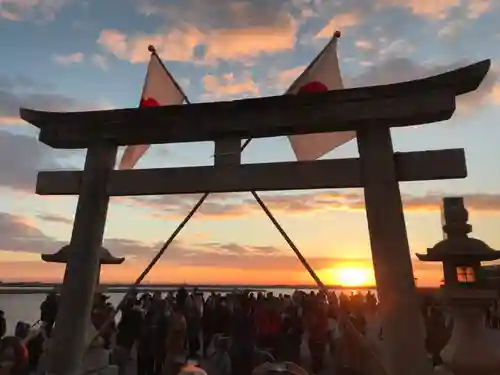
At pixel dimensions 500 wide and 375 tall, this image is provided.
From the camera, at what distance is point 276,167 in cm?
645

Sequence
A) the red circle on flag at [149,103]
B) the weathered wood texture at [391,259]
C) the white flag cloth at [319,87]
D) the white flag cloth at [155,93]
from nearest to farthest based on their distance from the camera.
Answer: the weathered wood texture at [391,259], the white flag cloth at [319,87], the red circle on flag at [149,103], the white flag cloth at [155,93]

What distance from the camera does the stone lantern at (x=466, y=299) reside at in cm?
678

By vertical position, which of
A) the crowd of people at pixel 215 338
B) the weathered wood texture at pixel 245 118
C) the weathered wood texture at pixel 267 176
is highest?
the weathered wood texture at pixel 245 118

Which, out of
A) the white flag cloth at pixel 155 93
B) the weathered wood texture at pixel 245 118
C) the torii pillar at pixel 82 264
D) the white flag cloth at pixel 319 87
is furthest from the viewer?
the white flag cloth at pixel 155 93

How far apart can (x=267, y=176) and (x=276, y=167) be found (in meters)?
0.17

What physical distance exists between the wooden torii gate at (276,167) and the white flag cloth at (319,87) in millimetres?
409

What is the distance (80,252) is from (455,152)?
512 centimetres

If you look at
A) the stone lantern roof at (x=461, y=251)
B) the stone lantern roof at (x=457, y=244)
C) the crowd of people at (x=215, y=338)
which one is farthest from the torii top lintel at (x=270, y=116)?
the crowd of people at (x=215, y=338)

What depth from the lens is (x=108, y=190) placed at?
7020 millimetres

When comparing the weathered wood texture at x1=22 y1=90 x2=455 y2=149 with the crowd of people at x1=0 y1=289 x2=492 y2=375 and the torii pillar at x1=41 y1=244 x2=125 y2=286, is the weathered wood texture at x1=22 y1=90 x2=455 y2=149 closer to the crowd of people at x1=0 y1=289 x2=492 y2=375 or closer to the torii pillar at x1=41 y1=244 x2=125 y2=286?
the crowd of people at x1=0 y1=289 x2=492 y2=375

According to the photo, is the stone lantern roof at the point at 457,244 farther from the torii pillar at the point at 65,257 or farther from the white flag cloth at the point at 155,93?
the torii pillar at the point at 65,257

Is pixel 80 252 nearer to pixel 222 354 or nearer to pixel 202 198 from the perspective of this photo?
pixel 202 198

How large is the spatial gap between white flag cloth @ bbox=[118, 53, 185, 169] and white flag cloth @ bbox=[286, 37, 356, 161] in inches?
75.4

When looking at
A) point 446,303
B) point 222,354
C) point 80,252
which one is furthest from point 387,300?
point 80,252
